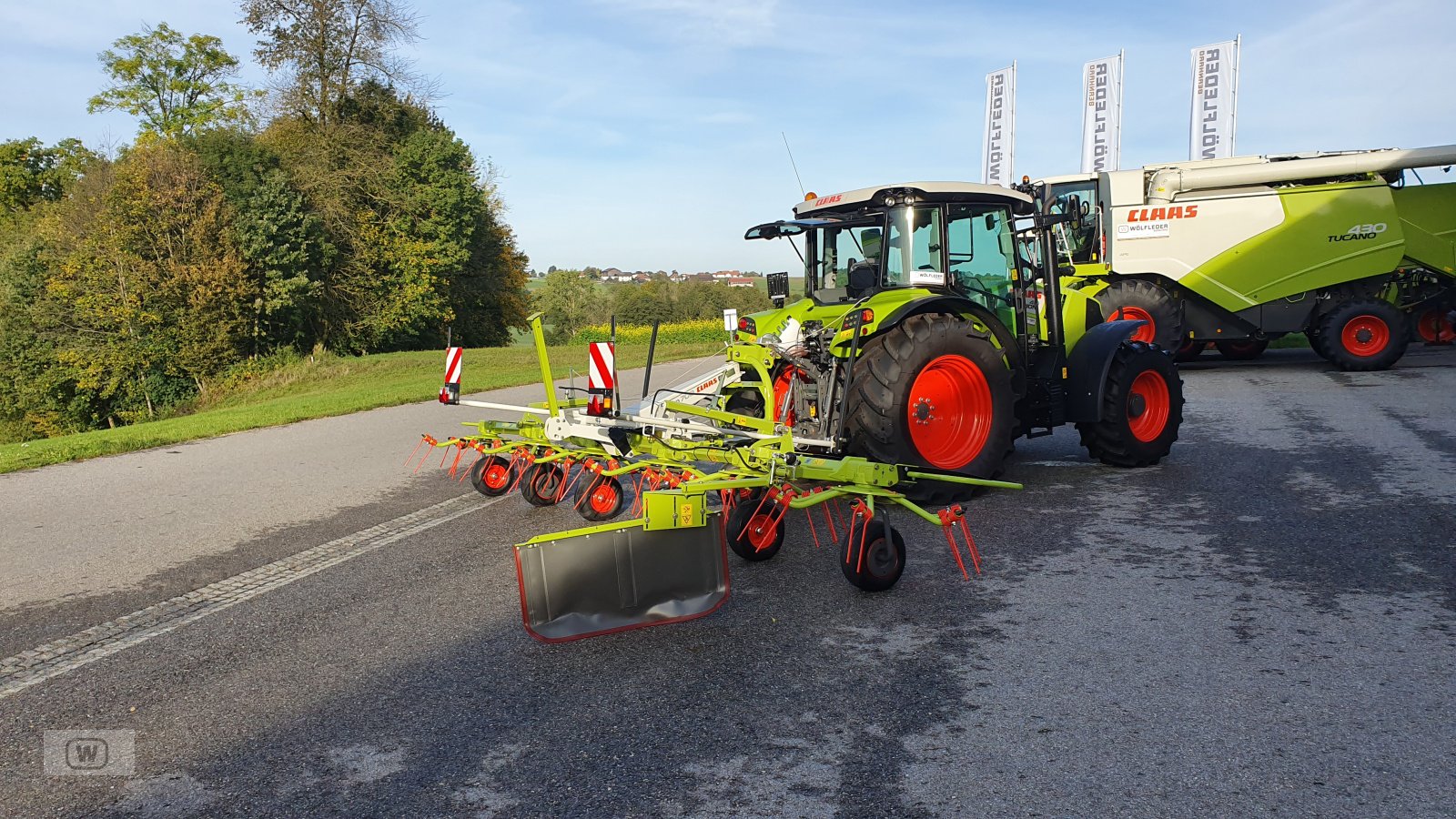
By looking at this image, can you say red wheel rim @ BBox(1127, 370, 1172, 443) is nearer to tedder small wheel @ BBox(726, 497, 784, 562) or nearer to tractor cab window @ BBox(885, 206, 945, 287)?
tractor cab window @ BBox(885, 206, 945, 287)

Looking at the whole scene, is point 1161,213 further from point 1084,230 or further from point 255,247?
point 255,247

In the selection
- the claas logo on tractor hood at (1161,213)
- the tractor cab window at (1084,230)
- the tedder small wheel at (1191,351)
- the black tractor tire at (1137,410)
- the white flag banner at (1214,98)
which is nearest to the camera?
the black tractor tire at (1137,410)

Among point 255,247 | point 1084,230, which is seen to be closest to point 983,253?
point 1084,230

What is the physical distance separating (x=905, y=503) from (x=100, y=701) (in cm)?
369

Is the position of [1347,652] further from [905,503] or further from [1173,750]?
[905,503]

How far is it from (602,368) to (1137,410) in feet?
16.0

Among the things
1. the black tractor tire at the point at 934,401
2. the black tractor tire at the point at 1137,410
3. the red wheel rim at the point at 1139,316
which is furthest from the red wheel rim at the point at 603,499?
the red wheel rim at the point at 1139,316

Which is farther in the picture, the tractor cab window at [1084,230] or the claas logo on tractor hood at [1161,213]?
the tractor cab window at [1084,230]

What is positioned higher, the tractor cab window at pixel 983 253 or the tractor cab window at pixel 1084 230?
the tractor cab window at pixel 1084 230

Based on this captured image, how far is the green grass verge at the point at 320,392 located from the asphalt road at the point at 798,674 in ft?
15.7

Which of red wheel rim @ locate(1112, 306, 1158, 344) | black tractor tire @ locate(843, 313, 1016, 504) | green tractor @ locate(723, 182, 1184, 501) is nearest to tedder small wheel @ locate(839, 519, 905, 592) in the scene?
green tractor @ locate(723, 182, 1184, 501)

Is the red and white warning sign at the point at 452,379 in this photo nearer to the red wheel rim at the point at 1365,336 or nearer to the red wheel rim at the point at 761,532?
the red wheel rim at the point at 761,532

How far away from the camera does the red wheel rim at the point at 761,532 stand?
592 cm

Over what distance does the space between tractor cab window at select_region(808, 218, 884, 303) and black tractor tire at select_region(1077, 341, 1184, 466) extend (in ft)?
7.40
